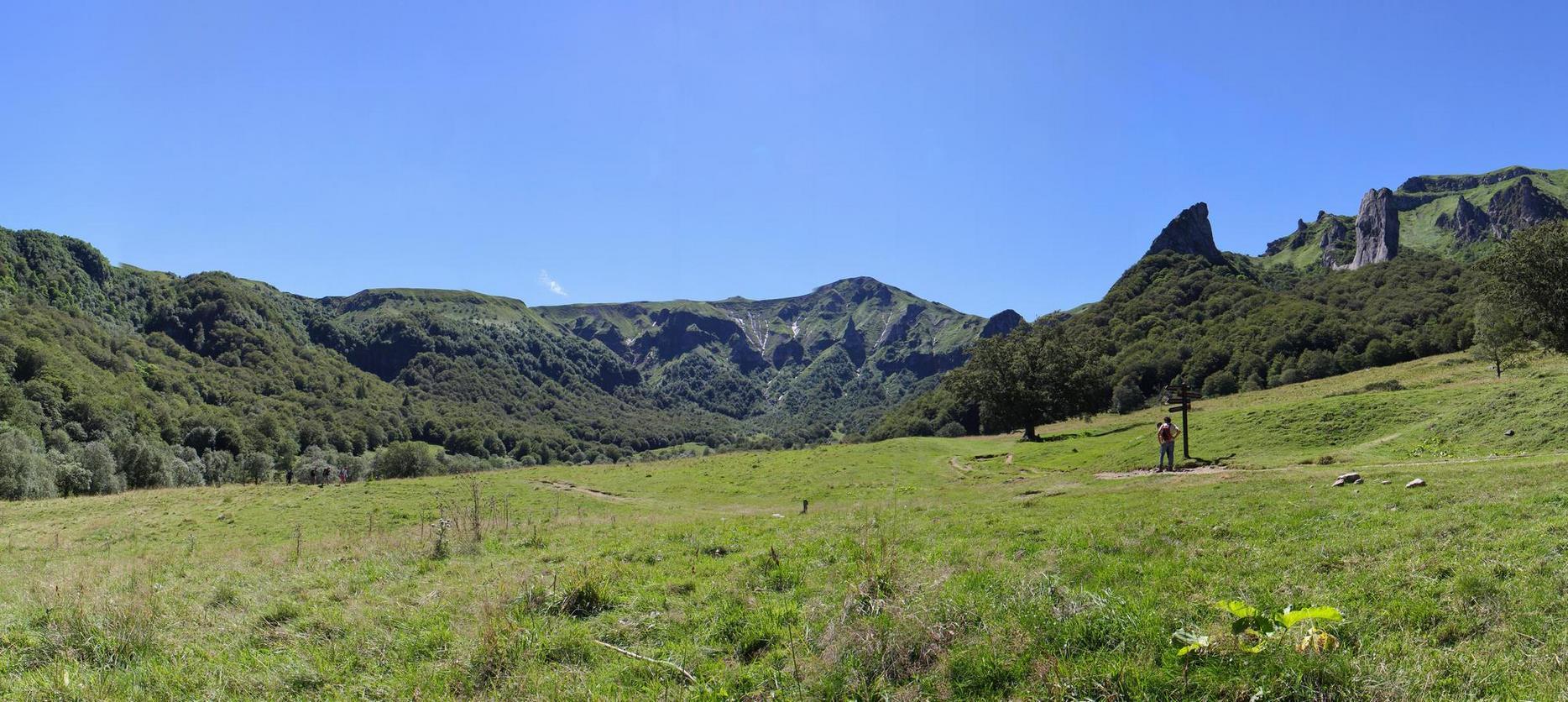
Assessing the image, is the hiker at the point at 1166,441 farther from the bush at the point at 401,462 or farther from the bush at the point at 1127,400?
the bush at the point at 1127,400

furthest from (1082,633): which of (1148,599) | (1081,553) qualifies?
(1081,553)

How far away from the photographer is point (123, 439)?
4213 inches

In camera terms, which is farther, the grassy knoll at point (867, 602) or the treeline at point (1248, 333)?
the treeline at point (1248, 333)

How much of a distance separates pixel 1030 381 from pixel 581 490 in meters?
39.2

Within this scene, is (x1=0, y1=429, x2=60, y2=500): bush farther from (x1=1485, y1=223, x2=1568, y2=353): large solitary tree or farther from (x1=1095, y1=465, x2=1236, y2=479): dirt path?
(x1=1485, y1=223, x2=1568, y2=353): large solitary tree

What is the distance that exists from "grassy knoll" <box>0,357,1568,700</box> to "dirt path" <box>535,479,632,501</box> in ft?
59.3

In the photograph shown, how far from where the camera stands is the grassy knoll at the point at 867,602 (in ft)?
20.2

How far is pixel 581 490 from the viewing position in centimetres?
4075

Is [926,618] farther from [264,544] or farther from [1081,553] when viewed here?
[264,544]

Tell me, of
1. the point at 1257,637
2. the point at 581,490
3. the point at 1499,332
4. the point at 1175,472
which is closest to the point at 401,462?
the point at 581,490

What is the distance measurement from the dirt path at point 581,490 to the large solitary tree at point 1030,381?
115ft

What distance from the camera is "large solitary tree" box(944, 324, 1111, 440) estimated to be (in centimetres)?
5731

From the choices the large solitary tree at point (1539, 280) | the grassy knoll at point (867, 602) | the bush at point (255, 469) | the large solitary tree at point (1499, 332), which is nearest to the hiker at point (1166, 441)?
the grassy knoll at point (867, 602)

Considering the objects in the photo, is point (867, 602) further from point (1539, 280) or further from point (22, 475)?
point (22, 475)
